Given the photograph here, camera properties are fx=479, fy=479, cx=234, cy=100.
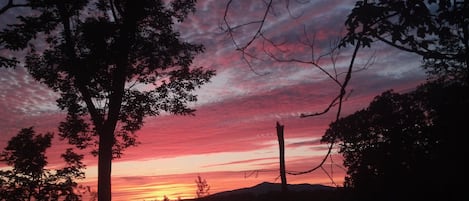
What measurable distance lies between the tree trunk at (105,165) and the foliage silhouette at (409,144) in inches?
369

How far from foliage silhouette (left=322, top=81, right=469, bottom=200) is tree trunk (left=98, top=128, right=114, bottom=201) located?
938 centimetres

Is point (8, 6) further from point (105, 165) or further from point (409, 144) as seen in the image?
point (409, 144)

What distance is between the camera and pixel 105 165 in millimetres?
19266

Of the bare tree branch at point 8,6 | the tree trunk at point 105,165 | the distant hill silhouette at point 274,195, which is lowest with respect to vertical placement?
the distant hill silhouette at point 274,195

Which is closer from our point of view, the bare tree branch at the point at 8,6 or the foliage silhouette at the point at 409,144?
the bare tree branch at the point at 8,6

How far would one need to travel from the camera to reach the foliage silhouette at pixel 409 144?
73.7 ft

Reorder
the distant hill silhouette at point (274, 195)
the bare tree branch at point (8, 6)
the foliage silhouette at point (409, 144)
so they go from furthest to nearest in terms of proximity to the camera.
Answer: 1. the distant hill silhouette at point (274, 195)
2. the foliage silhouette at point (409, 144)
3. the bare tree branch at point (8, 6)

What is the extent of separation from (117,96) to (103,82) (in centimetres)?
140

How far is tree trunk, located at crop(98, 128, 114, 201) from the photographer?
19031mm

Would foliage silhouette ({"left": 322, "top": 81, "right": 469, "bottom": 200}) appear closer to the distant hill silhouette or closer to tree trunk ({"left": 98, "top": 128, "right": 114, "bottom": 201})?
the distant hill silhouette

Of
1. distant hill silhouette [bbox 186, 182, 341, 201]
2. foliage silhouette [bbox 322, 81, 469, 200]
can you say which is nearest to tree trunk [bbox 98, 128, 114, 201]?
foliage silhouette [bbox 322, 81, 469, 200]

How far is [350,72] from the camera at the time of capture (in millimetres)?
3771

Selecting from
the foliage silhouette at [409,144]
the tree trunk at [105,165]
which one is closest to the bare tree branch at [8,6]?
the tree trunk at [105,165]

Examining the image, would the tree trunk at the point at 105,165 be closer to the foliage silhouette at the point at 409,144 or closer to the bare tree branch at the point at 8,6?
the bare tree branch at the point at 8,6
